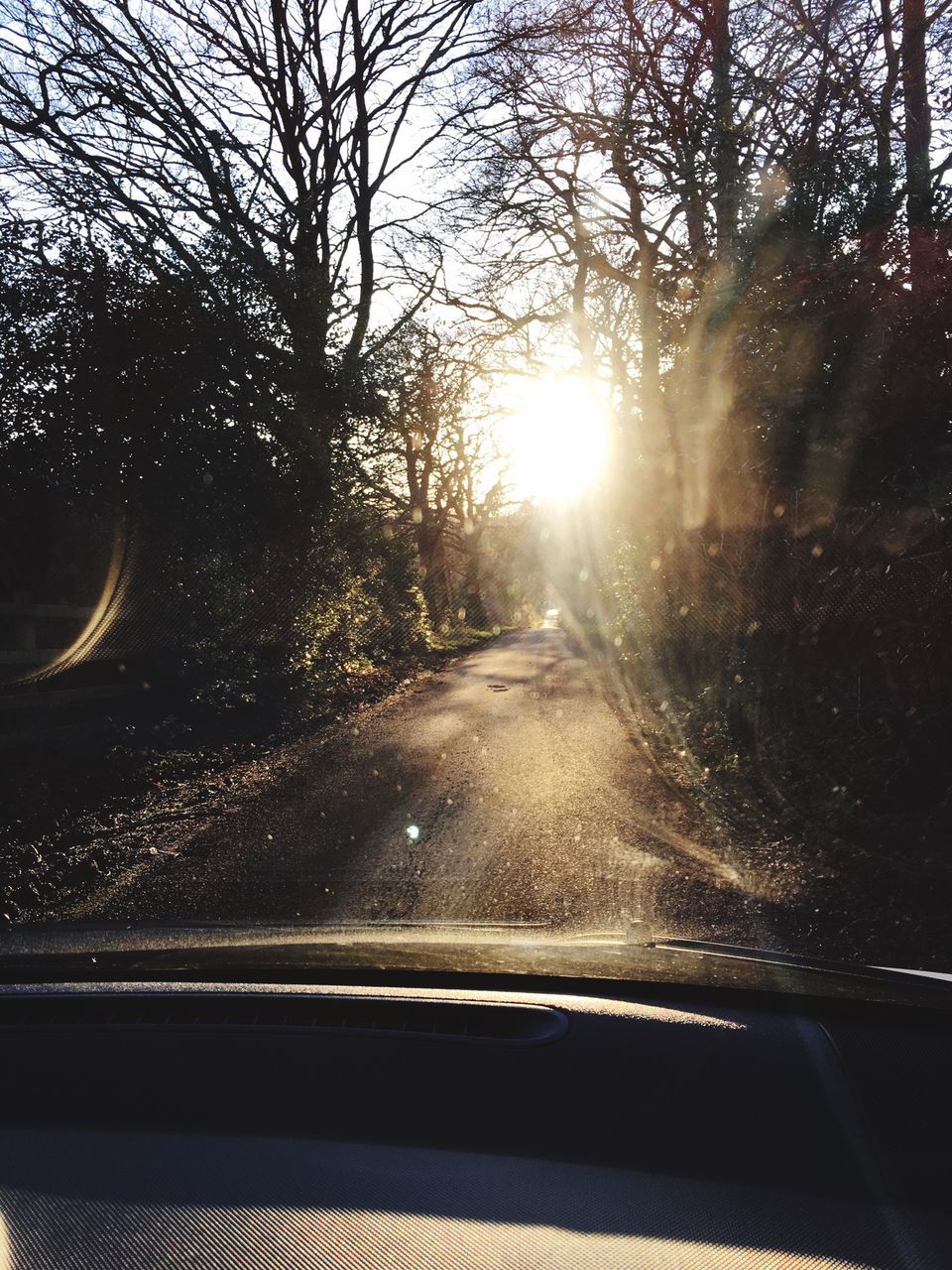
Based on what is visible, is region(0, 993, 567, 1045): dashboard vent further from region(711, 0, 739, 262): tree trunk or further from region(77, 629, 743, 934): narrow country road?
region(711, 0, 739, 262): tree trunk

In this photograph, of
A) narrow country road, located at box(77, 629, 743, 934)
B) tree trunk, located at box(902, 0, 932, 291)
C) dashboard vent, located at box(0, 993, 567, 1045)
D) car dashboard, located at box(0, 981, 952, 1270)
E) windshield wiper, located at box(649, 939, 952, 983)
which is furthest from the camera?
tree trunk, located at box(902, 0, 932, 291)

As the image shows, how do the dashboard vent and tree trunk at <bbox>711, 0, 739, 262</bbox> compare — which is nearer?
the dashboard vent

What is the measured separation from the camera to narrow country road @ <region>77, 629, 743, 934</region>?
5.91m

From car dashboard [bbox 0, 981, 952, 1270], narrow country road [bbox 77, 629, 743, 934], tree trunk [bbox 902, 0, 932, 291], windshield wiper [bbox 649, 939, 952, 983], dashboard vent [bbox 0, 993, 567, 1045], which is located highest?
tree trunk [bbox 902, 0, 932, 291]

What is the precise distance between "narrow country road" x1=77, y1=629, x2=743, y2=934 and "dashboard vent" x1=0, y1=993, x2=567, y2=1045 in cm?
256

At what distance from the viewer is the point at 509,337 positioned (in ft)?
78.5

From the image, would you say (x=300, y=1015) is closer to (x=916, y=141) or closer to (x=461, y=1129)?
(x=461, y=1129)

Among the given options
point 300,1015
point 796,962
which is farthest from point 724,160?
A: point 300,1015

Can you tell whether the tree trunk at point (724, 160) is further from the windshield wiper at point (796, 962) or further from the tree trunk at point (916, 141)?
the windshield wiper at point (796, 962)

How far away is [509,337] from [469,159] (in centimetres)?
564

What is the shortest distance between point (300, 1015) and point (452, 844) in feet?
15.3

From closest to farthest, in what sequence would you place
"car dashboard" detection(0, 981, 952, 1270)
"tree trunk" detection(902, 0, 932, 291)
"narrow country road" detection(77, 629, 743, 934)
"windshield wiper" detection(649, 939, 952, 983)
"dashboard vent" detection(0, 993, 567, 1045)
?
"car dashboard" detection(0, 981, 952, 1270) < "dashboard vent" detection(0, 993, 567, 1045) < "windshield wiper" detection(649, 939, 952, 983) < "narrow country road" detection(77, 629, 743, 934) < "tree trunk" detection(902, 0, 932, 291)

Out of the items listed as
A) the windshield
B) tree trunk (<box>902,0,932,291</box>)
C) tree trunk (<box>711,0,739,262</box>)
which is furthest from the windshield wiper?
tree trunk (<box>711,0,739,262</box>)

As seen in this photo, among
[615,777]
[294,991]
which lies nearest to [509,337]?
[615,777]
